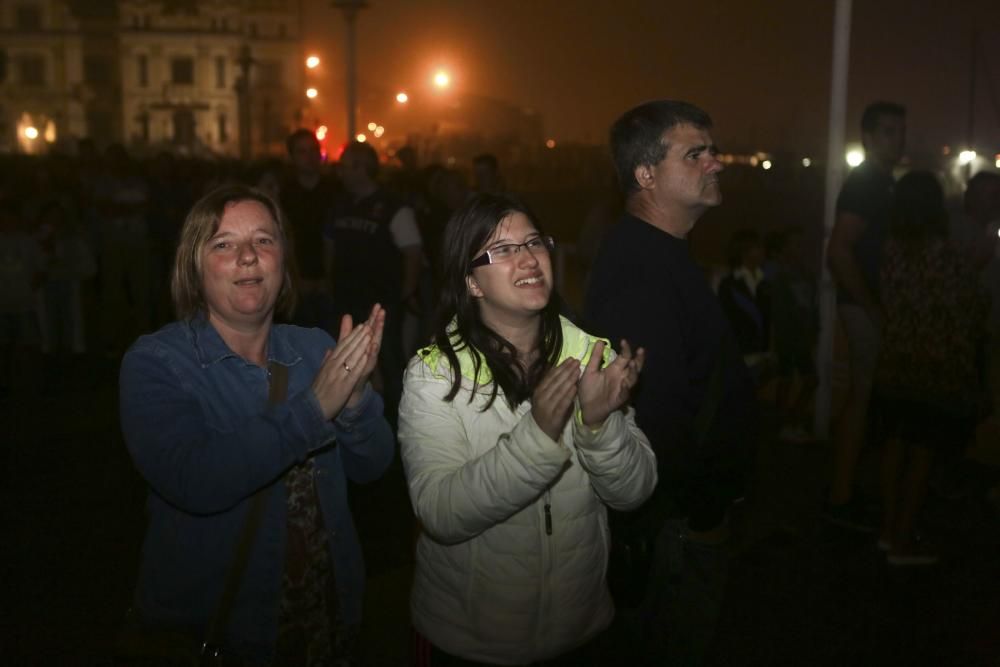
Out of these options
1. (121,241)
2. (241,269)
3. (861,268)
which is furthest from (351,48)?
(241,269)

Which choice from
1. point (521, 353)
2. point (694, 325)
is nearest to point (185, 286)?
point (521, 353)

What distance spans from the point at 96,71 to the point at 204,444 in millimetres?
89286

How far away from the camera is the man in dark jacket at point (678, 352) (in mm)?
3305

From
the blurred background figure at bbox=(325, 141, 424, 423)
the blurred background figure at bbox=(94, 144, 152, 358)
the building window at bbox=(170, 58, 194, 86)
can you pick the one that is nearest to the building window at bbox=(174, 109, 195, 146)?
the building window at bbox=(170, 58, 194, 86)

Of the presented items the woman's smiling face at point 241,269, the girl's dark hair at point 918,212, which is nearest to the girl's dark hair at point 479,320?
the woman's smiling face at point 241,269

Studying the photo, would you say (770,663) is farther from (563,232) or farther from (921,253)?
(563,232)

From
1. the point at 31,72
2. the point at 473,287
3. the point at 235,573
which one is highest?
the point at 31,72

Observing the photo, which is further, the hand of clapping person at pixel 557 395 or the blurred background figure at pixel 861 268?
the blurred background figure at pixel 861 268

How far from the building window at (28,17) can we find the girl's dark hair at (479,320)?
88.1m

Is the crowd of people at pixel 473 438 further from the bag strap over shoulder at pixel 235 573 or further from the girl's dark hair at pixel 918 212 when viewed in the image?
the girl's dark hair at pixel 918 212

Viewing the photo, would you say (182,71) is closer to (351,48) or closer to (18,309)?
(351,48)

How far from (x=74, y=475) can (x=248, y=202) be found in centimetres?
524

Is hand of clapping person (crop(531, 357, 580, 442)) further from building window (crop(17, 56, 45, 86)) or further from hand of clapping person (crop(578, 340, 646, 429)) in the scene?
building window (crop(17, 56, 45, 86))

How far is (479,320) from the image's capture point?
3.04 m
